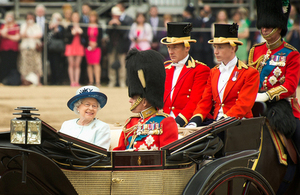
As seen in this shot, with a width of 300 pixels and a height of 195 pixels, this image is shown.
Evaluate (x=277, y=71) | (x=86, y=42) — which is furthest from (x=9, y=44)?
(x=277, y=71)

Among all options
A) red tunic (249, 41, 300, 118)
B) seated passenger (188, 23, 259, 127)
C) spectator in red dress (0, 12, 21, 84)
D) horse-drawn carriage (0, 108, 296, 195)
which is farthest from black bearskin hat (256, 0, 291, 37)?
spectator in red dress (0, 12, 21, 84)

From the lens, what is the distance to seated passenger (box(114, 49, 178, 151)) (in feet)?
10.7

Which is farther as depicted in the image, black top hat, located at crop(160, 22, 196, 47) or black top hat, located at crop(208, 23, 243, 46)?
black top hat, located at crop(160, 22, 196, 47)

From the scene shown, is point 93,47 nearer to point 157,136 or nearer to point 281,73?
point 281,73

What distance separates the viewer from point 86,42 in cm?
1161

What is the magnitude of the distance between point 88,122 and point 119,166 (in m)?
0.95

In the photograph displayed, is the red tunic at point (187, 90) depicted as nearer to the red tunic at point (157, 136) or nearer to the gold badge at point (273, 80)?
the gold badge at point (273, 80)

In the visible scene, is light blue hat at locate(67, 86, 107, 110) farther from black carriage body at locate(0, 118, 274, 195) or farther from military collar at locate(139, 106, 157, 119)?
black carriage body at locate(0, 118, 274, 195)

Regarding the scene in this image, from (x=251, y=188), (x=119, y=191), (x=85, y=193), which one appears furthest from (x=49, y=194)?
(x=251, y=188)

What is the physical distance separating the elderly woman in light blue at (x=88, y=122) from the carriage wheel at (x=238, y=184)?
964 mm

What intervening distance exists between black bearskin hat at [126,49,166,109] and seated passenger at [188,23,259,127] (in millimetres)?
917

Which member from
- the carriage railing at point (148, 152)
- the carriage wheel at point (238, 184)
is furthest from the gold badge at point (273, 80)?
the carriage wheel at point (238, 184)

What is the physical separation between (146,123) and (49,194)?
2.73 ft

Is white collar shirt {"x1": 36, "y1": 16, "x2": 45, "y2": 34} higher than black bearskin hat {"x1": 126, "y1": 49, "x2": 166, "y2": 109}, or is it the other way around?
white collar shirt {"x1": 36, "y1": 16, "x2": 45, "y2": 34}
